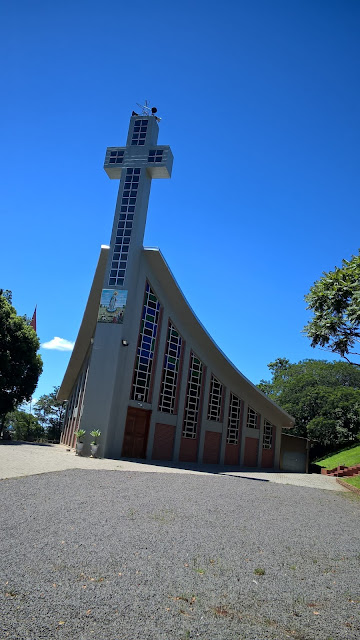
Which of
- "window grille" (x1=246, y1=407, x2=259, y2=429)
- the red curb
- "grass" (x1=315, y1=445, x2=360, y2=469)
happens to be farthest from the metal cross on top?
"grass" (x1=315, y1=445, x2=360, y2=469)

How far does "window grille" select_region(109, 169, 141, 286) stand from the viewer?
20.5 metres

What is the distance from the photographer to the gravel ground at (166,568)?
3715 mm

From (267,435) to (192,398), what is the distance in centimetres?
685

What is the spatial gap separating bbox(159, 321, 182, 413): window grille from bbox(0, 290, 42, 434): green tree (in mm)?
11374

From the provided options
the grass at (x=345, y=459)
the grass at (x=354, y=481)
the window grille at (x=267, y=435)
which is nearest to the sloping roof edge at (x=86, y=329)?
the window grille at (x=267, y=435)

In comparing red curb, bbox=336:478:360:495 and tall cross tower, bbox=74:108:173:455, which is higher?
tall cross tower, bbox=74:108:173:455

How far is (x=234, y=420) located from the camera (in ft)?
81.8

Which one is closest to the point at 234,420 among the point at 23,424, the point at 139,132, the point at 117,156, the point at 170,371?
the point at 170,371

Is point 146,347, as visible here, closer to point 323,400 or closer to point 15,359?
point 15,359

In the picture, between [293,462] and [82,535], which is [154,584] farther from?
[293,462]

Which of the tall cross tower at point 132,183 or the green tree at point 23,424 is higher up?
the tall cross tower at point 132,183

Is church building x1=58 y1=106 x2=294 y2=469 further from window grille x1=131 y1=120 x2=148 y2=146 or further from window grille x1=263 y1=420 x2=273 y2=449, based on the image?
window grille x1=263 y1=420 x2=273 y2=449

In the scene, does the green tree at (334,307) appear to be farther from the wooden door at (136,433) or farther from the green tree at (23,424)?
the green tree at (23,424)

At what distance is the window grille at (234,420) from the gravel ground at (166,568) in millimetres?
15418
